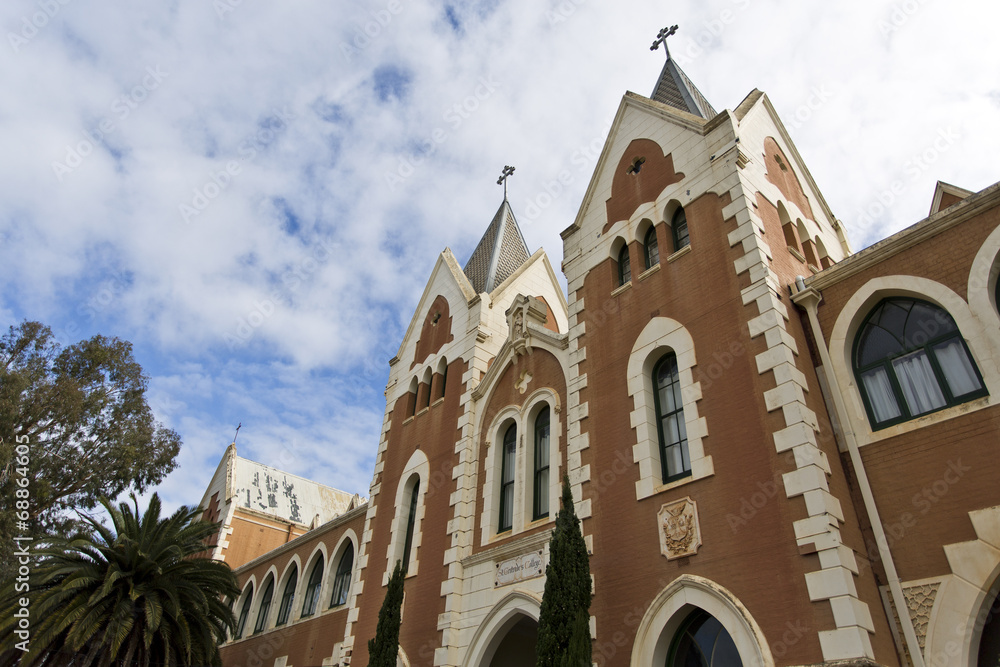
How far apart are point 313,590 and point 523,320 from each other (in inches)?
513

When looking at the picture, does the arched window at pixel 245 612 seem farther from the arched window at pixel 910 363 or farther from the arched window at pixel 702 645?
the arched window at pixel 910 363

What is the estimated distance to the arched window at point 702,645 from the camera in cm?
980

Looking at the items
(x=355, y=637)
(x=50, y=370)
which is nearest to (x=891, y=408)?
(x=355, y=637)

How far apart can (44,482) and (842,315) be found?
2845cm

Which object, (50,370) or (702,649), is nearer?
(702,649)

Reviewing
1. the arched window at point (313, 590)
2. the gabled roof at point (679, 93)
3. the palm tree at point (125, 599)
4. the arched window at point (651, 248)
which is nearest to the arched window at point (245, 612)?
the arched window at point (313, 590)

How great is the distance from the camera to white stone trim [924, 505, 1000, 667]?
8.09m

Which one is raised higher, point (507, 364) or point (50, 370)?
point (50, 370)

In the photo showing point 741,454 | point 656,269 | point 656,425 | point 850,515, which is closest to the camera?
point 850,515

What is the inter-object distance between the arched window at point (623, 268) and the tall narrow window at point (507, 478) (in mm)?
4636

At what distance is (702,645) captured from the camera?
10156 mm

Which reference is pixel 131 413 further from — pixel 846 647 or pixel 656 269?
pixel 846 647

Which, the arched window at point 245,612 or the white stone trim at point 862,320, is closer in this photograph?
the white stone trim at point 862,320

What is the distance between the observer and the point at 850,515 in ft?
31.7
